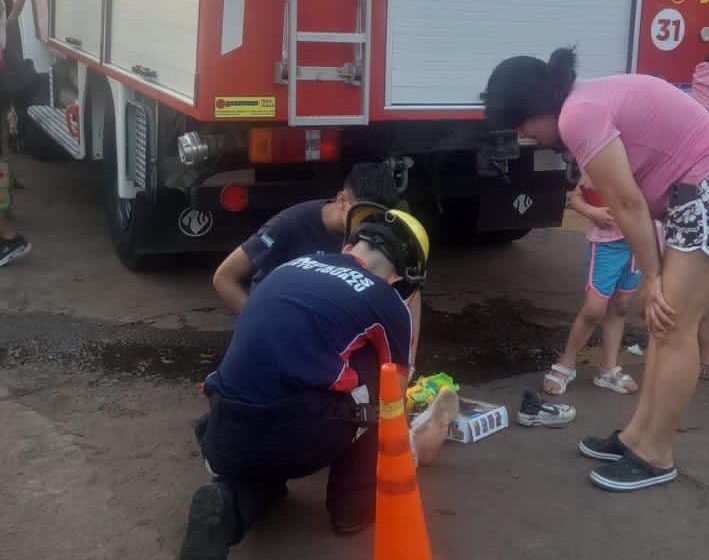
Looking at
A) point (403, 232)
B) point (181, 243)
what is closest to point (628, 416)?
point (403, 232)

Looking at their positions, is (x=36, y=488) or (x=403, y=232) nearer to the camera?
(x=403, y=232)

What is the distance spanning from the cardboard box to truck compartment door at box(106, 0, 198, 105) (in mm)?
1747


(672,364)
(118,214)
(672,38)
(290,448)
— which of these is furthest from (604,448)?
(118,214)

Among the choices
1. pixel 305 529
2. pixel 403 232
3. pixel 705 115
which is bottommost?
pixel 305 529

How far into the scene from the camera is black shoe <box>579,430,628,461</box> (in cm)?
378

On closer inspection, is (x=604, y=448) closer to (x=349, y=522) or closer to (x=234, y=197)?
(x=349, y=522)

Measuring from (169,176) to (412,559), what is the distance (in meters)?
2.83

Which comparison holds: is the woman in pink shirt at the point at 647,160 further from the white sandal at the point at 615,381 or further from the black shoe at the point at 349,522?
the black shoe at the point at 349,522

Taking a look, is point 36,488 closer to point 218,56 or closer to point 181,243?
point 218,56

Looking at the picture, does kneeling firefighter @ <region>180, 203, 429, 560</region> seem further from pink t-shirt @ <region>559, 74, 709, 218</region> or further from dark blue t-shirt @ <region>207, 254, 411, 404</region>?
pink t-shirt @ <region>559, 74, 709, 218</region>

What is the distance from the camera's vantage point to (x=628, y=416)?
168 inches

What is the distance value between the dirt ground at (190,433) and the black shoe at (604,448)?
6cm

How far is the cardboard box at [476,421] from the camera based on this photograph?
3941 millimetres

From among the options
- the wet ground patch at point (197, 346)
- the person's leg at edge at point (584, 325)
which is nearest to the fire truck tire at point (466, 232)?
the wet ground patch at point (197, 346)
